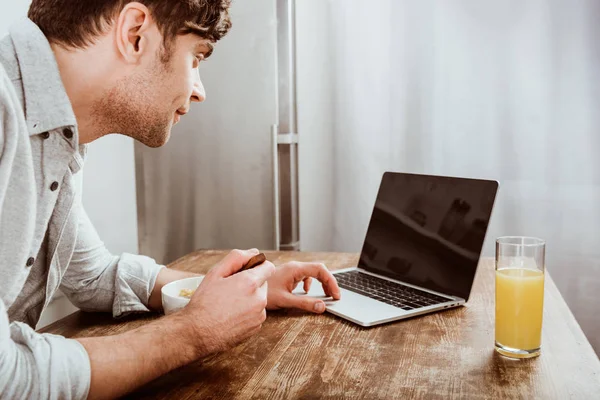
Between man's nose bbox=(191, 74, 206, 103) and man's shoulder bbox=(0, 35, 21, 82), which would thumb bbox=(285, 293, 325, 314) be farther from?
man's shoulder bbox=(0, 35, 21, 82)

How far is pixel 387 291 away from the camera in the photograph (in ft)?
3.84

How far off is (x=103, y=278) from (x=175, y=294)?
174mm

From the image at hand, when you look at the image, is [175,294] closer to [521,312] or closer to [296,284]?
[296,284]

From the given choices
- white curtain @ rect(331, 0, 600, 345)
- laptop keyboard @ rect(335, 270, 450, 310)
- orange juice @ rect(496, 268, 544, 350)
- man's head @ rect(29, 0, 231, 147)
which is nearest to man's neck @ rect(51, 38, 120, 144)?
man's head @ rect(29, 0, 231, 147)

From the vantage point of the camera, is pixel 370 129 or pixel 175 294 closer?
pixel 175 294

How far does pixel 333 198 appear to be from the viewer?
2.84 meters

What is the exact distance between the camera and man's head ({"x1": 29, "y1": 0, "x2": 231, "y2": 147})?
95 centimetres

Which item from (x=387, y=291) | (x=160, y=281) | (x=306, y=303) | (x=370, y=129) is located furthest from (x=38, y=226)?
(x=370, y=129)

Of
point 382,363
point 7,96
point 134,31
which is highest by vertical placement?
point 134,31

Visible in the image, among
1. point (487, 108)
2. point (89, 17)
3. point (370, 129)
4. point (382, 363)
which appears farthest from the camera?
point (370, 129)

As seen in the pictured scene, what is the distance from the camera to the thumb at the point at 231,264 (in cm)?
91

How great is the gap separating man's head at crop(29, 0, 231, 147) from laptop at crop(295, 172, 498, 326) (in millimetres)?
450

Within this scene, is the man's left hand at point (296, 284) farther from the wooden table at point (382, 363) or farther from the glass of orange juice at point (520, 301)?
the glass of orange juice at point (520, 301)

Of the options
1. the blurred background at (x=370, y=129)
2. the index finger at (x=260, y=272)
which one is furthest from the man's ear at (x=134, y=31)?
the blurred background at (x=370, y=129)
